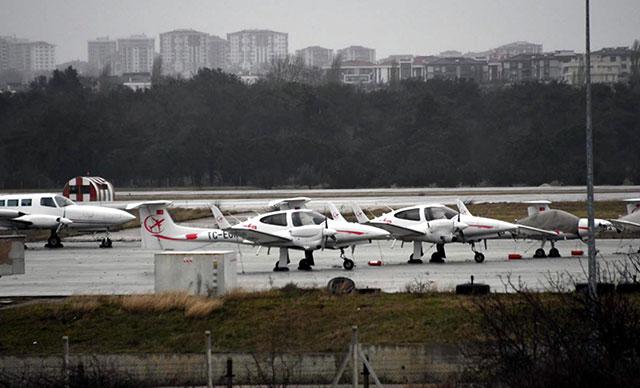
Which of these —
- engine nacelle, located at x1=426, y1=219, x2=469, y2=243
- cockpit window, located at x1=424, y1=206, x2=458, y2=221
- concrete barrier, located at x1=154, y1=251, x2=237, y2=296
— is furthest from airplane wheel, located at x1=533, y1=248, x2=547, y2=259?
concrete barrier, located at x1=154, y1=251, x2=237, y2=296

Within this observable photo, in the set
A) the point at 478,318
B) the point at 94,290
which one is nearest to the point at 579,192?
the point at 94,290

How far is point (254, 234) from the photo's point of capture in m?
33.8

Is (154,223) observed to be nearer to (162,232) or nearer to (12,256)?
(162,232)

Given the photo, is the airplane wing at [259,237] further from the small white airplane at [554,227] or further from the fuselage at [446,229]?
the small white airplane at [554,227]

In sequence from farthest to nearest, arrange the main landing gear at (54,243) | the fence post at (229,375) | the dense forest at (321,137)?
the dense forest at (321,137), the main landing gear at (54,243), the fence post at (229,375)

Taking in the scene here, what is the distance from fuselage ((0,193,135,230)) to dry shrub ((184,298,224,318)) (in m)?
22.3

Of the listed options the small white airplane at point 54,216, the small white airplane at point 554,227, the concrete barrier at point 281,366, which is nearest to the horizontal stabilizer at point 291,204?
the small white airplane at point 554,227

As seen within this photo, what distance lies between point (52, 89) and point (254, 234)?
101m

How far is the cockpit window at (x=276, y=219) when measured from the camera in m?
34.2

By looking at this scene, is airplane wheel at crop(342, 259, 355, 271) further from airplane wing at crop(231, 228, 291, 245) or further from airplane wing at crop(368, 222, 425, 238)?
airplane wing at crop(368, 222, 425, 238)

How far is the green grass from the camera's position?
21141mm

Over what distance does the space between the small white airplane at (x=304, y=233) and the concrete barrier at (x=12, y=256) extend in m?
10.1

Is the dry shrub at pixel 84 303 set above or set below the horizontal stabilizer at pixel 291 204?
below

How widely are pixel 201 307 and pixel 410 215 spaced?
13473mm
